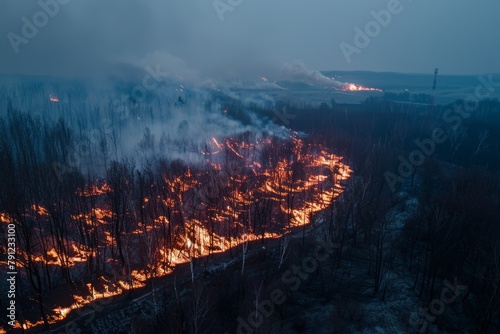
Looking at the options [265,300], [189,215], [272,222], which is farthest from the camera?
[272,222]

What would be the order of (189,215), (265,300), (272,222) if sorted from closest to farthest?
1. (265,300)
2. (189,215)
3. (272,222)

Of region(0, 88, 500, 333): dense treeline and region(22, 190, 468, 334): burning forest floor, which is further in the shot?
region(0, 88, 500, 333): dense treeline

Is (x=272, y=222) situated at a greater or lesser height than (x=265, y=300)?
lesser

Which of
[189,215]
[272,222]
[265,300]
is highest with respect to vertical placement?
[189,215]

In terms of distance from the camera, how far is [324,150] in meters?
53.4

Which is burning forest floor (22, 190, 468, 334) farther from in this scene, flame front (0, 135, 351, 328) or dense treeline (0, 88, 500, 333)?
flame front (0, 135, 351, 328)

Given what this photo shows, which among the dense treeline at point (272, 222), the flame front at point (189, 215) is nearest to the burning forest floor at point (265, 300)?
the dense treeline at point (272, 222)

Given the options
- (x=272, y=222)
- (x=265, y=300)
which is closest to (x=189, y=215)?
(x=272, y=222)

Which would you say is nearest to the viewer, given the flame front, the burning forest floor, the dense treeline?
the burning forest floor

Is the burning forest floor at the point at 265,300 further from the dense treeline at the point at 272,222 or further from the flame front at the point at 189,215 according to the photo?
the flame front at the point at 189,215

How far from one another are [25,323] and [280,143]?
41.2 m

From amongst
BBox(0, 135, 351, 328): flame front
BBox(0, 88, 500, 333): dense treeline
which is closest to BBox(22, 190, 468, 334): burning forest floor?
BBox(0, 88, 500, 333): dense treeline

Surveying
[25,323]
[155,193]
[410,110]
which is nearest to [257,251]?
[155,193]

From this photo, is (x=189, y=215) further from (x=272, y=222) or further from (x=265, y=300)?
(x=265, y=300)
